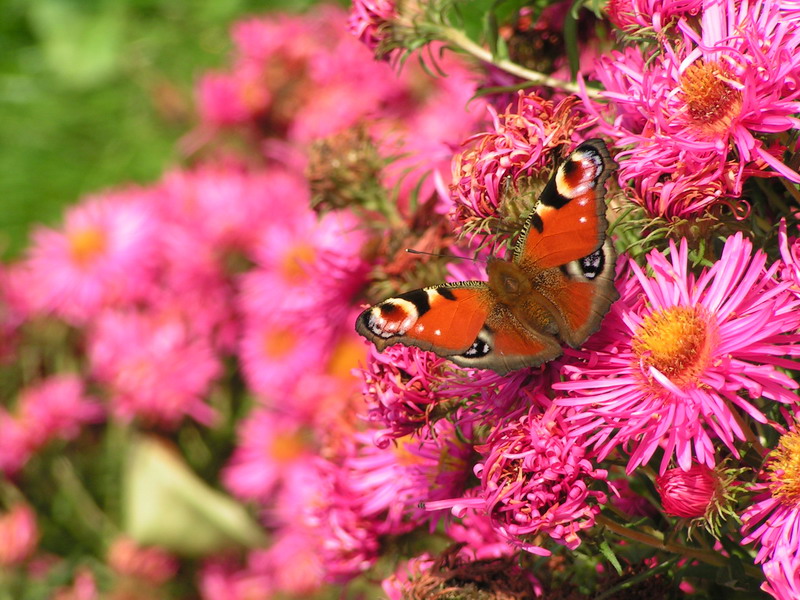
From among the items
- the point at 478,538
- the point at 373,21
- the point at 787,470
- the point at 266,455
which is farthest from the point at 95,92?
the point at 787,470

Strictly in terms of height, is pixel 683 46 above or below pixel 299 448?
above

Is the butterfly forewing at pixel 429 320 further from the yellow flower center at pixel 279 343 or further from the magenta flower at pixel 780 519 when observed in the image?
the yellow flower center at pixel 279 343

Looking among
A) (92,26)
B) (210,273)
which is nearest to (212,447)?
(210,273)

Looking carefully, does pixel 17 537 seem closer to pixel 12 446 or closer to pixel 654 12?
pixel 12 446

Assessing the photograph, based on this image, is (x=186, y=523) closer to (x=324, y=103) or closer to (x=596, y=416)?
(x=324, y=103)

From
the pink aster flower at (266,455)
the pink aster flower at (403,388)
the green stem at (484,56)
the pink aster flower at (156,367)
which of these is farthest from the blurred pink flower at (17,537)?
the green stem at (484,56)

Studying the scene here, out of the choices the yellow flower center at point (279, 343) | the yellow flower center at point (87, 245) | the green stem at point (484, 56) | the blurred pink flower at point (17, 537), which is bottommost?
the blurred pink flower at point (17, 537)
